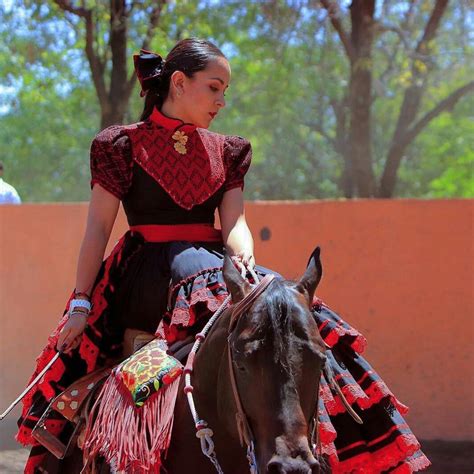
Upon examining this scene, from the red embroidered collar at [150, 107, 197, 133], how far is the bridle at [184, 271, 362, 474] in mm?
857

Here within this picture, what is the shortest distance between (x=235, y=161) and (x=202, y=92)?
33 cm

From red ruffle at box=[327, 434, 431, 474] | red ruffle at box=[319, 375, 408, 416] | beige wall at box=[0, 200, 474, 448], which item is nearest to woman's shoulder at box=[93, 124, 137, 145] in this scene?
red ruffle at box=[319, 375, 408, 416]

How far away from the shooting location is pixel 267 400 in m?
2.47

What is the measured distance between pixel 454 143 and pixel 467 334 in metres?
14.0

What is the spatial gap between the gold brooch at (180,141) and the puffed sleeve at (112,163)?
0.62 ft

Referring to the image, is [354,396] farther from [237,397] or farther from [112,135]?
[112,135]

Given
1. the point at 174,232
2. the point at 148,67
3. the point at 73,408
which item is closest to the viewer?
the point at 73,408

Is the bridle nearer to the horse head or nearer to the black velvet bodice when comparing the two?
the horse head

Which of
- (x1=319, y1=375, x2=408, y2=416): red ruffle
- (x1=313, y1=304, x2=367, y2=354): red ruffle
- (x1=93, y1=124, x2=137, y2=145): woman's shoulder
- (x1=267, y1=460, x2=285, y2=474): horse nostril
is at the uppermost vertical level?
(x1=93, y1=124, x2=137, y2=145): woman's shoulder

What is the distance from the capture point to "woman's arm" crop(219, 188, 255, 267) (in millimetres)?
3570

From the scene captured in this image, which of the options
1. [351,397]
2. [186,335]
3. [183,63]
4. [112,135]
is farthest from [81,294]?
[351,397]

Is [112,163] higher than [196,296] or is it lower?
higher

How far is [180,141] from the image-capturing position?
3.66 metres

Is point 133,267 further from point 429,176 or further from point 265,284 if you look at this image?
point 429,176
